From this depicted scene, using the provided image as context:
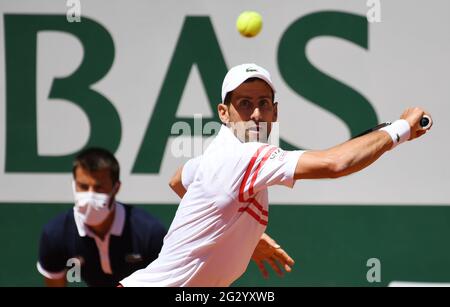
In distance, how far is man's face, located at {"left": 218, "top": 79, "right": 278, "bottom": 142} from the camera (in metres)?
3.93

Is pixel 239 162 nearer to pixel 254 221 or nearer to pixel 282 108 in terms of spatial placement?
pixel 254 221

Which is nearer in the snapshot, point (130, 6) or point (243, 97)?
point (243, 97)

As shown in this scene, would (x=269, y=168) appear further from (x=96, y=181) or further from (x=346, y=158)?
(x=96, y=181)

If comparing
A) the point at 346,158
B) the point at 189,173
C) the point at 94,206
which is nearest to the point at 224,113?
the point at 189,173

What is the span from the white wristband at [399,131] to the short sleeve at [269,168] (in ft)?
1.10

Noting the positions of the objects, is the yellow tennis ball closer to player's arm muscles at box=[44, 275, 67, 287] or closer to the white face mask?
the white face mask

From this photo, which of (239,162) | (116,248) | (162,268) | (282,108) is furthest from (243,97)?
(282,108)

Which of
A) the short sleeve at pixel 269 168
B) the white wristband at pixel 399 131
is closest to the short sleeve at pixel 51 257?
the short sleeve at pixel 269 168

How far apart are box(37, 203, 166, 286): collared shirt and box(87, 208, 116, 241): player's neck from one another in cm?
2

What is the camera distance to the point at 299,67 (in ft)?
19.3

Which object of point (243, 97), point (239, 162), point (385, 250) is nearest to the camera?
point (239, 162)

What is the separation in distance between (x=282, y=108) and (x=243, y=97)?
1.94 m

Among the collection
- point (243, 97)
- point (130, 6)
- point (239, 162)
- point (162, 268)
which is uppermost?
point (130, 6)

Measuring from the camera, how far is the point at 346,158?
3.46 meters
